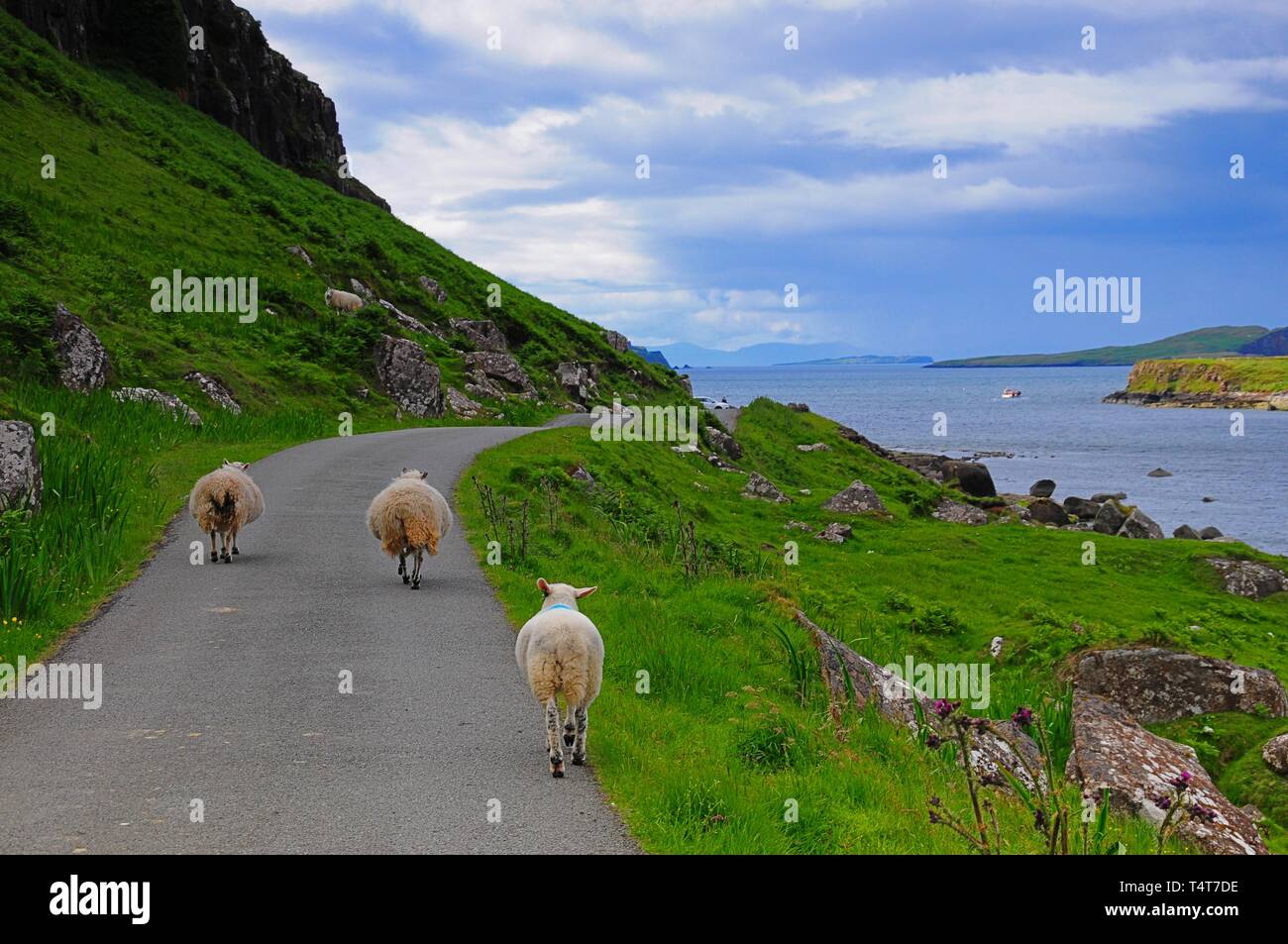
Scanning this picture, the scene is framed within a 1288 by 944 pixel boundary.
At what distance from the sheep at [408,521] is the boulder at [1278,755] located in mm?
13167

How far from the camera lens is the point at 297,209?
2645 inches

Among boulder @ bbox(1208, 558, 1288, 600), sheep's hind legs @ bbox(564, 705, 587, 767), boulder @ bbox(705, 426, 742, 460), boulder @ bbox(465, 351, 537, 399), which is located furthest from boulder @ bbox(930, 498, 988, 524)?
sheep's hind legs @ bbox(564, 705, 587, 767)

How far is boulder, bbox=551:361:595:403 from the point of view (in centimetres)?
6181

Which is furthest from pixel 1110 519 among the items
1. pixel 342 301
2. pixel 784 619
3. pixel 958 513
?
pixel 784 619

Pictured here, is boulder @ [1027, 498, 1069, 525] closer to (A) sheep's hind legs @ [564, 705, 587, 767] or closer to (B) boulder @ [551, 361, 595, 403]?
(B) boulder @ [551, 361, 595, 403]

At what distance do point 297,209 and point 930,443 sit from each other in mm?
77044

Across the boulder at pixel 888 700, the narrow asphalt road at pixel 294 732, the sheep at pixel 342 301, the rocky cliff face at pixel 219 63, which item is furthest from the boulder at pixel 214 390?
the rocky cliff face at pixel 219 63

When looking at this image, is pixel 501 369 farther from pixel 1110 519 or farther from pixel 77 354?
pixel 1110 519

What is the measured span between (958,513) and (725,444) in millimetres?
12502

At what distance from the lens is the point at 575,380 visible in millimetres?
62219

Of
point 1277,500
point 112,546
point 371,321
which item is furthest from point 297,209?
point 1277,500

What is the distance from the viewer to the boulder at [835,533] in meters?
35.8

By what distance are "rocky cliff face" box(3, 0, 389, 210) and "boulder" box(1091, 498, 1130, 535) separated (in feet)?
240
